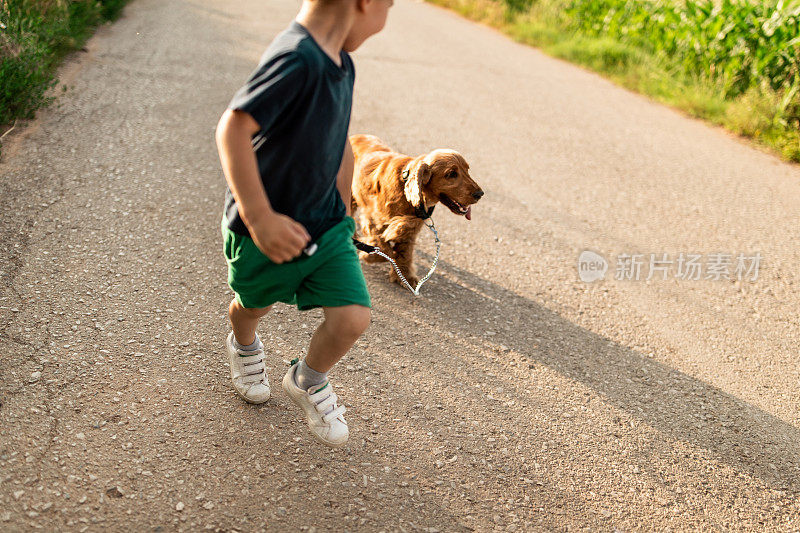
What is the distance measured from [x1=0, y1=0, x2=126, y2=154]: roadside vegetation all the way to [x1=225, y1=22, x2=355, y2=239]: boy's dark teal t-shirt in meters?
4.06

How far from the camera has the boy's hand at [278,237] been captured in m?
2.03

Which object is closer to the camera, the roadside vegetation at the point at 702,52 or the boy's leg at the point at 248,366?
the boy's leg at the point at 248,366

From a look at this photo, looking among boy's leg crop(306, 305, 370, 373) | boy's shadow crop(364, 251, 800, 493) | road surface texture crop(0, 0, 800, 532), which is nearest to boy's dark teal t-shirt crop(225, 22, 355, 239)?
boy's leg crop(306, 305, 370, 373)

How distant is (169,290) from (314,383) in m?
1.55

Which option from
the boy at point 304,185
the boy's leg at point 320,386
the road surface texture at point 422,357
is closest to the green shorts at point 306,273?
the boy at point 304,185

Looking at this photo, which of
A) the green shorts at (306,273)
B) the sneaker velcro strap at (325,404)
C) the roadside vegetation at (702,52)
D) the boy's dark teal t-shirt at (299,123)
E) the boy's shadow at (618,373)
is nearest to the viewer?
the boy's dark teal t-shirt at (299,123)

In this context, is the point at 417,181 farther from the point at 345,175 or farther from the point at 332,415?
the point at 332,415

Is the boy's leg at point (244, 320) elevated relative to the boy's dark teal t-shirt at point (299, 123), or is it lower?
lower

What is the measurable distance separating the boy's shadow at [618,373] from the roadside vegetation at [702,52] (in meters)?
4.84

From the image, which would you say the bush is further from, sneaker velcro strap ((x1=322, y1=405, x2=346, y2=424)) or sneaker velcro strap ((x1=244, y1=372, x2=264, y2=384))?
sneaker velcro strap ((x1=322, y1=405, x2=346, y2=424))

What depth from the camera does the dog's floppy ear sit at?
3629 mm

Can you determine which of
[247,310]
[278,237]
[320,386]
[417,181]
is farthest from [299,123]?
[417,181]

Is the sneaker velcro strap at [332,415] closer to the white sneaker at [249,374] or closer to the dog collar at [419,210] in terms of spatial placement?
the white sneaker at [249,374]

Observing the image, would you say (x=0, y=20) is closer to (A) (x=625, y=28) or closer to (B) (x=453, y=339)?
(B) (x=453, y=339)
